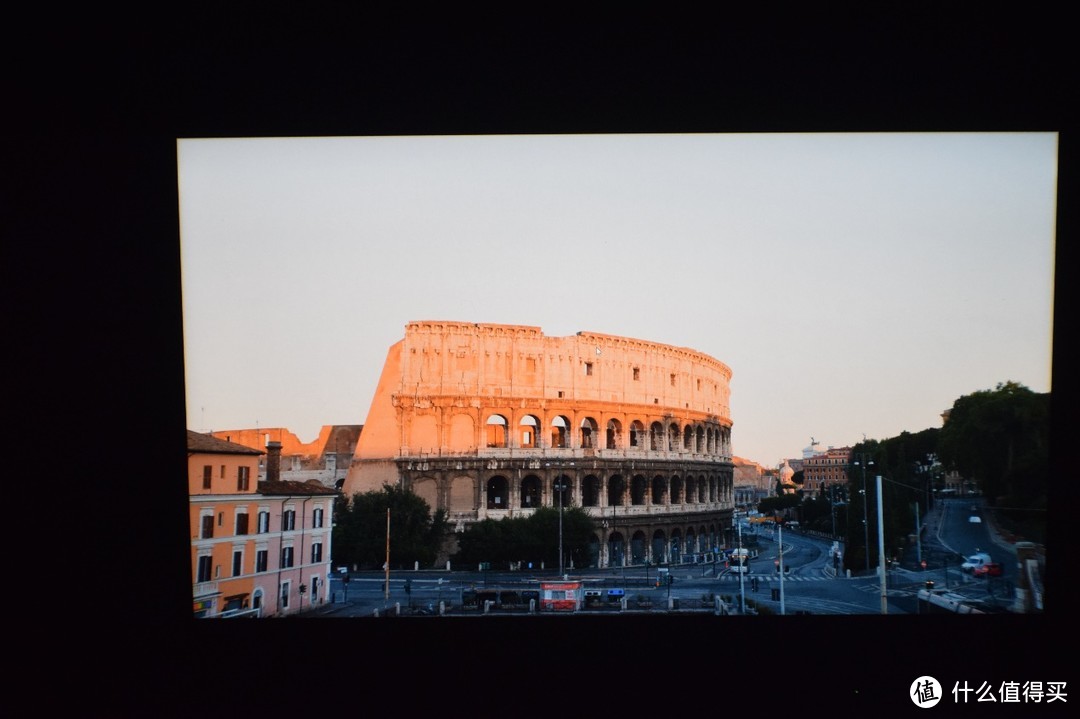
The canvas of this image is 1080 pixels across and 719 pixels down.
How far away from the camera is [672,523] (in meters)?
28.9

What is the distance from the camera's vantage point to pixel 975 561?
12.2 meters

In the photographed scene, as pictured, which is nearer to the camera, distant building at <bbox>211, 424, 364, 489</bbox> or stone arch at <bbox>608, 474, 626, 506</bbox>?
distant building at <bbox>211, 424, 364, 489</bbox>

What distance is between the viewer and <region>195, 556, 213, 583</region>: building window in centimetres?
1210

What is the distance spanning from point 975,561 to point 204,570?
11037 mm

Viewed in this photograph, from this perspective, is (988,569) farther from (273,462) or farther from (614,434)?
(614,434)

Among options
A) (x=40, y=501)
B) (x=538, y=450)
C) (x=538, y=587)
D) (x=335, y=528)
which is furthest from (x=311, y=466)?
(x=40, y=501)

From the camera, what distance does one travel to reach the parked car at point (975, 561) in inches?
470

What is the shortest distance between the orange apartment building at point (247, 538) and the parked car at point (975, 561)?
9.89 m

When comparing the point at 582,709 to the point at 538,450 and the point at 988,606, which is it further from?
the point at 538,450

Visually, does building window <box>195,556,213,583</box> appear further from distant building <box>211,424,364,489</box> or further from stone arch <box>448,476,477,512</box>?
stone arch <box>448,476,477,512</box>

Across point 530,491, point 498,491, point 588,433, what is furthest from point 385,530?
point 588,433

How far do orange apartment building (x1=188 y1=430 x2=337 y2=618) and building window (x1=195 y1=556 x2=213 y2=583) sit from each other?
0.5 inches

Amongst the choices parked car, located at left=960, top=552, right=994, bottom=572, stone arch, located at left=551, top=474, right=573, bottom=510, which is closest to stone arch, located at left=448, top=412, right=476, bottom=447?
stone arch, located at left=551, top=474, right=573, bottom=510

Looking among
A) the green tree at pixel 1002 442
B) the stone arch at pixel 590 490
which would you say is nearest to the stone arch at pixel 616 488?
the stone arch at pixel 590 490
